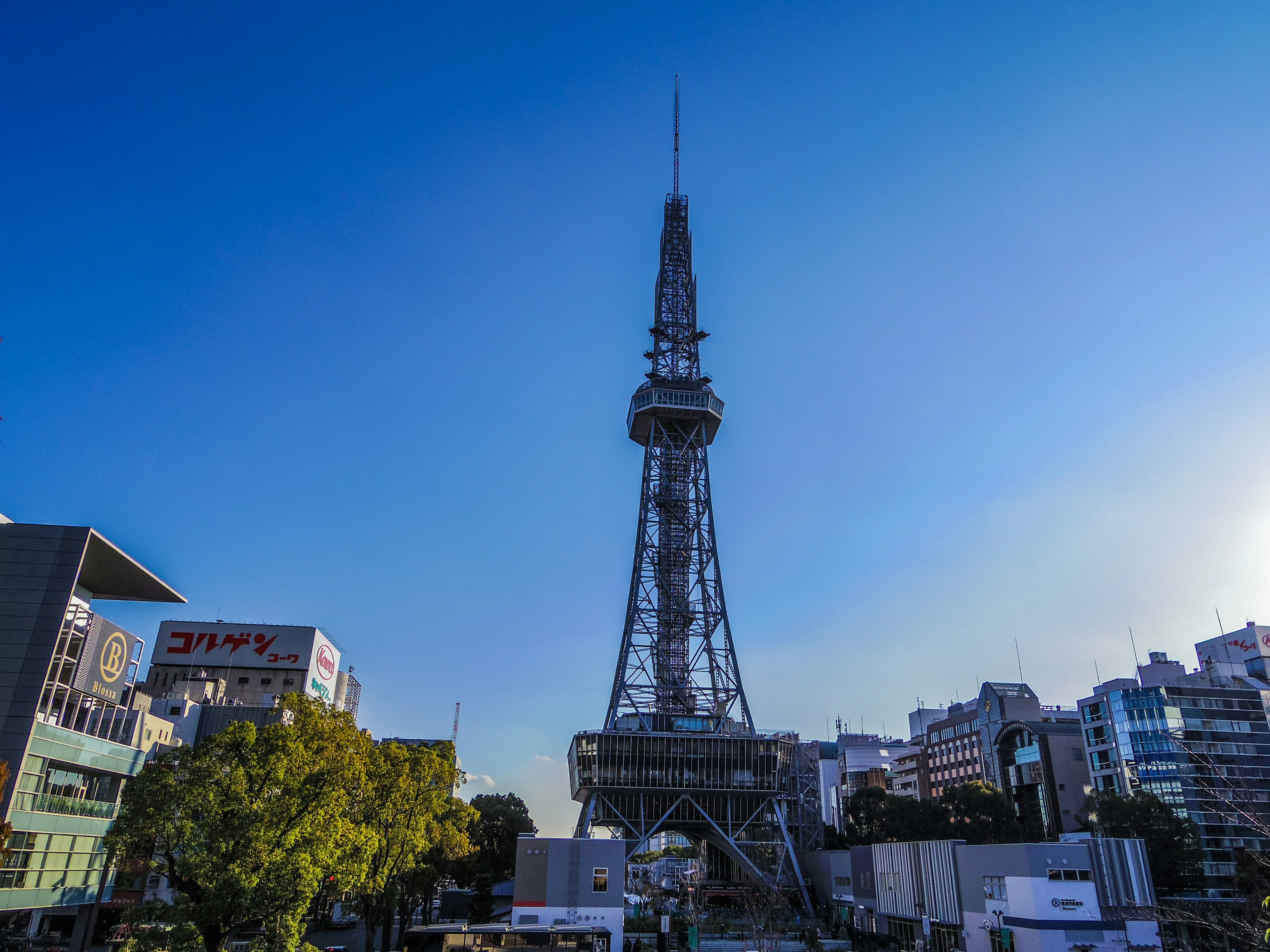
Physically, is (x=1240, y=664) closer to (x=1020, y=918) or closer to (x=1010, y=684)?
(x=1010, y=684)

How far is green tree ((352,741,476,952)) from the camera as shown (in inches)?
1348

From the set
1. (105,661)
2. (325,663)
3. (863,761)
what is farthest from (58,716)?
(863,761)

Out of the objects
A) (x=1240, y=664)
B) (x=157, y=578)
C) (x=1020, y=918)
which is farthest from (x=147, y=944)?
(x=1240, y=664)

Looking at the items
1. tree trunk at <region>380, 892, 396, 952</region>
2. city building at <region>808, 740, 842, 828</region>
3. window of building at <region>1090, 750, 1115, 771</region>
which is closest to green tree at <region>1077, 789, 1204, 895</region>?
window of building at <region>1090, 750, 1115, 771</region>

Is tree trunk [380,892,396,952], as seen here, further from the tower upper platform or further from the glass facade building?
the tower upper platform

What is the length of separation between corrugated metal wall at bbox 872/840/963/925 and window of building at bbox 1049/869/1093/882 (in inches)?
216

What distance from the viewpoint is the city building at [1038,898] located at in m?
39.6

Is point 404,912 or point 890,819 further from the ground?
point 890,819

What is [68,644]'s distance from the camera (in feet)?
127

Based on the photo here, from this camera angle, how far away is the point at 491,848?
74.8 meters

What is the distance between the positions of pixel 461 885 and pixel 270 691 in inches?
1038

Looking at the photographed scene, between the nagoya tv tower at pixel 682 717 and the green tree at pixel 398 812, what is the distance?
4736cm

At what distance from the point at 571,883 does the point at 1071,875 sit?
2501 centimetres

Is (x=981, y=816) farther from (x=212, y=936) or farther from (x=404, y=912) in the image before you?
(x=212, y=936)
